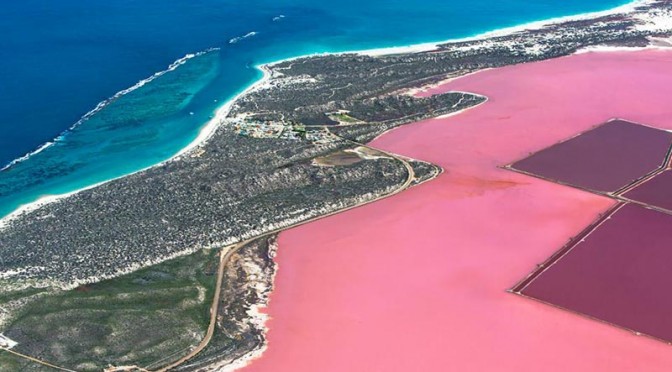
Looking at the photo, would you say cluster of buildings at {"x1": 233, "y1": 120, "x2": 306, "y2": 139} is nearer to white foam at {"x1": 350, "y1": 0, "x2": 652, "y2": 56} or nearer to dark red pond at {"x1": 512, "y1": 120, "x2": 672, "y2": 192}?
dark red pond at {"x1": 512, "y1": 120, "x2": 672, "y2": 192}

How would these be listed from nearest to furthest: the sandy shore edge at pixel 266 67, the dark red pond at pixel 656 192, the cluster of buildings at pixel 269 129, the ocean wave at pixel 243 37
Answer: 1. the dark red pond at pixel 656 192
2. the sandy shore edge at pixel 266 67
3. the cluster of buildings at pixel 269 129
4. the ocean wave at pixel 243 37

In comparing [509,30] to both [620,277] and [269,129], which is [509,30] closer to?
[269,129]

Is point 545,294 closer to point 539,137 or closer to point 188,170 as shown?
point 539,137

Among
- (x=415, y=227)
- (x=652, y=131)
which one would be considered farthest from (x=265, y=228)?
(x=652, y=131)

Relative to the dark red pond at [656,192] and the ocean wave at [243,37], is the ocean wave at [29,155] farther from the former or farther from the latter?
the dark red pond at [656,192]

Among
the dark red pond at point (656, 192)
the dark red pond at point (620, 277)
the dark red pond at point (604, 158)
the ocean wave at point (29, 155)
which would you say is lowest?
the dark red pond at point (620, 277)

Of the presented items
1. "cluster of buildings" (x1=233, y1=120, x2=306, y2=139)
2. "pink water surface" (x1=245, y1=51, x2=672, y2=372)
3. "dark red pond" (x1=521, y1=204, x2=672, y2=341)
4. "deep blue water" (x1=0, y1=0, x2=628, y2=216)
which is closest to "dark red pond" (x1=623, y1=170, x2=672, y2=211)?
"dark red pond" (x1=521, y1=204, x2=672, y2=341)

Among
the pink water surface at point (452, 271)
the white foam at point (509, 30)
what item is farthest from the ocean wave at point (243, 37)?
the pink water surface at point (452, 271)
